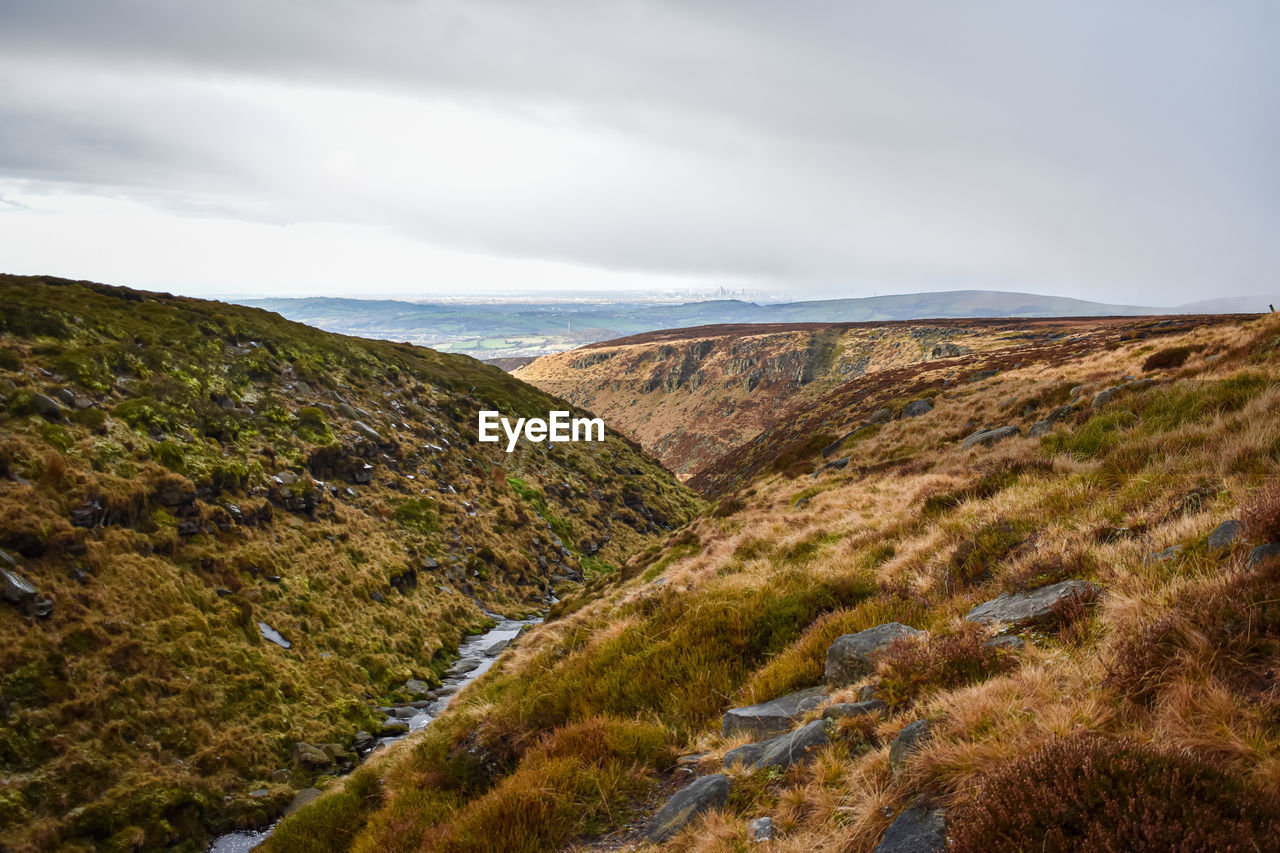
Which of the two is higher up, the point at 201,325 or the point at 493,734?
the point at 201,325

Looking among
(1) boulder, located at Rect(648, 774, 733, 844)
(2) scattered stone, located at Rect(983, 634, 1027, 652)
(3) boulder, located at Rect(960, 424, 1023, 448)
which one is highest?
(3) boulder, located at Rect(960, 424, 1023, 448)

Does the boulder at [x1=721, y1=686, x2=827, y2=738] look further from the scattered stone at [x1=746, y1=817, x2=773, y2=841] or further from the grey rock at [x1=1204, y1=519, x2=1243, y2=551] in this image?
the grey rock at [x1=1204, y1=519, x2=1243, y2=551]

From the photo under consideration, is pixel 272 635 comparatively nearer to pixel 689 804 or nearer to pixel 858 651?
pixel 689 804

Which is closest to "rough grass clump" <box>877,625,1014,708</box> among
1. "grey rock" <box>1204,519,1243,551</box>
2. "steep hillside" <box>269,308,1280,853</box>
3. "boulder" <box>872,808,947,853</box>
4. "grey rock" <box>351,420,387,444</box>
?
"steep hillside" <box>269,308,1280,853</box>

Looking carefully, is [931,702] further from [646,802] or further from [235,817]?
[235,817]

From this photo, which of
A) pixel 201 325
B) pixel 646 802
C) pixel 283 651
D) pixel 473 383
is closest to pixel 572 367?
pixel 473 383

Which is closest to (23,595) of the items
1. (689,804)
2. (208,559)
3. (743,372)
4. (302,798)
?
Result: (208,559)

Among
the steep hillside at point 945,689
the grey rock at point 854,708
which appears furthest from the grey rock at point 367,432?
the grey rock at point 854,708
